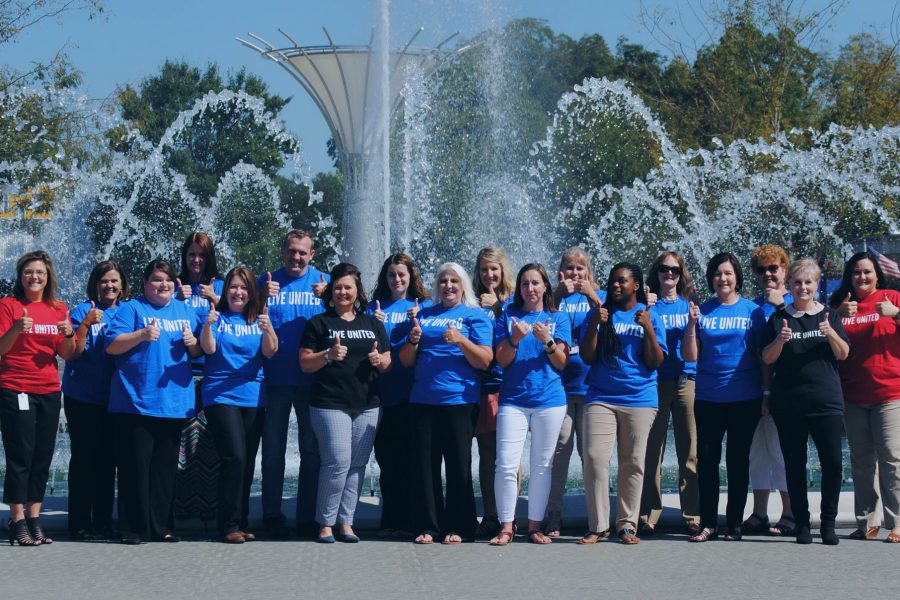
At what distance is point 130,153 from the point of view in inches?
2007

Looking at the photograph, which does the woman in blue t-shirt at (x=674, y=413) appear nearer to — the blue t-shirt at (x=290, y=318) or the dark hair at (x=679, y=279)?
the dark hair at (x=679, y=279)

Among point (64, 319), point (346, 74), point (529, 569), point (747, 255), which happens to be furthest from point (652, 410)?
point (747, 255)

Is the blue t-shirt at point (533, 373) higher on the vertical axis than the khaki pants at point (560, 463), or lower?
higher

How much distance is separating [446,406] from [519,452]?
1.73 feet

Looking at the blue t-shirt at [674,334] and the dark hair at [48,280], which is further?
the blue t-shirt at [674,334]

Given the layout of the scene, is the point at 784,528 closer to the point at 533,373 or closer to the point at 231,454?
the point at 533,373

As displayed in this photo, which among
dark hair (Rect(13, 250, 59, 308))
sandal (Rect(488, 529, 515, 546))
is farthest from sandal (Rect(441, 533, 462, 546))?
dark hair (Rect(13, 250, 59, 308))

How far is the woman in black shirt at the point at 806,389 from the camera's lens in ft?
23.6

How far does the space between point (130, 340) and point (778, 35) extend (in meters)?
30.0

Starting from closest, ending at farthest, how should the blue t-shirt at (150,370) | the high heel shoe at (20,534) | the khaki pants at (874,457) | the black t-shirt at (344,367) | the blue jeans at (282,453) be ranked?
1. the high heel shoe at (20,534)
2. the blue t-shirt at (150,370)
3. the black t-shirt at (344,367)
4. the khaki pants at (874,457)
5. the blue jeans at (282,453)

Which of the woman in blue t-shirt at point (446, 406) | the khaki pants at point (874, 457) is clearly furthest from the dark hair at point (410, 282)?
the khaki pants at point (874, 457)

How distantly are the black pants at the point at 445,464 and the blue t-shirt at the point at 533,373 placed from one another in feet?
0.94

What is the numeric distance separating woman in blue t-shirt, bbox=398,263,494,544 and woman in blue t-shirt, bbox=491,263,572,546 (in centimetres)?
18

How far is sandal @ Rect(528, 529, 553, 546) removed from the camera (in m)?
7.21
